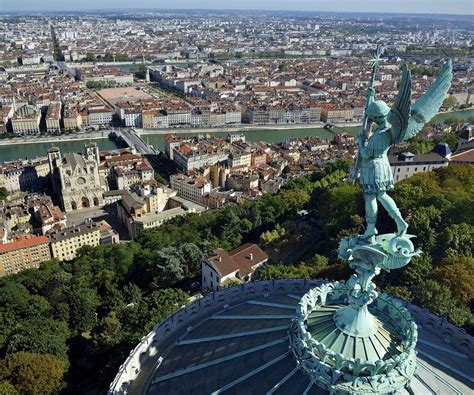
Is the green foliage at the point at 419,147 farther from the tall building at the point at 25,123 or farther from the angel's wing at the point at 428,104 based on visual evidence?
the tall building at the point at 25,123

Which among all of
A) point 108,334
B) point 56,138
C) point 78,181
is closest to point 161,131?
point 56,138

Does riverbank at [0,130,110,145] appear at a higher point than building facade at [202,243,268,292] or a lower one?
lower

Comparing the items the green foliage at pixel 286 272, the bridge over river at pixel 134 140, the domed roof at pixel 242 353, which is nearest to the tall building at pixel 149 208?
the green foliage at pixel 286 272

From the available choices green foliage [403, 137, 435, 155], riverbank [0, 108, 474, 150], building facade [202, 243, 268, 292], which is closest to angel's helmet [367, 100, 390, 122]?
building facade [202, 243, 268, 292]

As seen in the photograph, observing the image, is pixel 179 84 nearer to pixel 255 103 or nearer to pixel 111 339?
pixel 255 103

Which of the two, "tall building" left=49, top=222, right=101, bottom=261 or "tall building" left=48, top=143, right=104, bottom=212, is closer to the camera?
"tall building" left=49, top=222, right=101, bottom=261

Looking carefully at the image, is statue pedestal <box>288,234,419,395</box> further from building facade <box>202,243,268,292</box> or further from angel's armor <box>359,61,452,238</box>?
building facade <box>202,243,268,292</box>

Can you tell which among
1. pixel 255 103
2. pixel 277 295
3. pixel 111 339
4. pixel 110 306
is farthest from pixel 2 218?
pixel 255 103

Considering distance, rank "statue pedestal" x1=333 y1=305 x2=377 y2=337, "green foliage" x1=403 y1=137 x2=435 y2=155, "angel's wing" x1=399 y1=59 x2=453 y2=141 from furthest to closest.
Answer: "green foliage" x1=403 y1=137 x2=435 y2=155 < "statue pedestal" x1=333 y1=305 x2=377 y2=337 < "angel's wing" x1=399 y1=59 x2=453 y2=141
